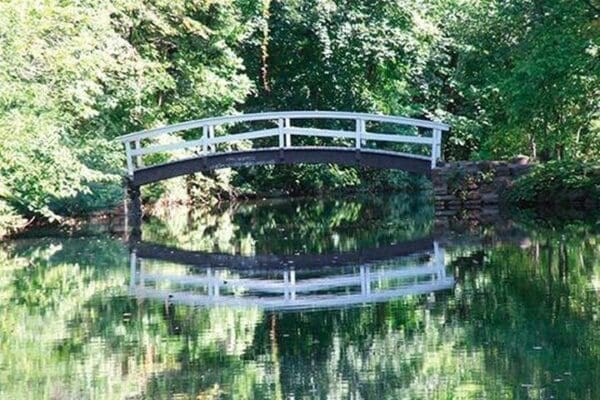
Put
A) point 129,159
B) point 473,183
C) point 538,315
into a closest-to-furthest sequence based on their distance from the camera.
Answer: point 538,315 → point 473,183 → point 129,159

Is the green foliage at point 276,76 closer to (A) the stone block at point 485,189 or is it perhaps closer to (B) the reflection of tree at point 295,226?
(B) the reflection of tree at point 295,226

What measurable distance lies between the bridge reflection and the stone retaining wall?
581cm

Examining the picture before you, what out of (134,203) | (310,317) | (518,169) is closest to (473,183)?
(518,169)

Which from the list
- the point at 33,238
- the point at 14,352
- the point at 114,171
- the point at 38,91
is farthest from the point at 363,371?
the point at 114,171

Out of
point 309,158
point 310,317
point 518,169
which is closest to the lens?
point 310,317

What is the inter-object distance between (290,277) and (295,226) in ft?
26.0

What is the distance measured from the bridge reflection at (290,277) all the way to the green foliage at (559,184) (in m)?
5.85

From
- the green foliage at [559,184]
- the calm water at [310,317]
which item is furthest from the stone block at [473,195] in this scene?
the calm water at [310,317]

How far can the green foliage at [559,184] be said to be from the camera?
21.9 metres

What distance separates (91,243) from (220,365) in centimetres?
1078

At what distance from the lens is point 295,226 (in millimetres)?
21375

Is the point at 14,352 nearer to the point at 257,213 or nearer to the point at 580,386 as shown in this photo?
the point at 580,386

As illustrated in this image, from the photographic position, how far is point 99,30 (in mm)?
21547

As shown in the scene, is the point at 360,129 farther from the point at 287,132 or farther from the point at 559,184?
the point at 559,184
